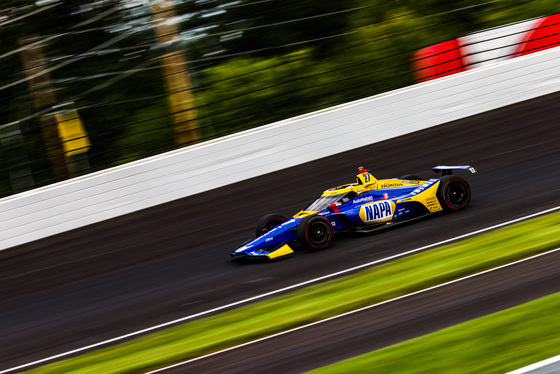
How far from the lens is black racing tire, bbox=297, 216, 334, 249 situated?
9727 mm

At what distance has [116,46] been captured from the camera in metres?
20.0

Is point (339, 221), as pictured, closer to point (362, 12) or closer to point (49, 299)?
point (49, 299)

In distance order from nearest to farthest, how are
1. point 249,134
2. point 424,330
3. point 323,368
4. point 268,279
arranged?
1. point 323,368
2. point 424,330
3. point 268,279
4. point 249,134

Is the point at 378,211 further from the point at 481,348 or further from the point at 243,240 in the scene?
the point at 481,348

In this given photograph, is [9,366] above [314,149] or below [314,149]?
below

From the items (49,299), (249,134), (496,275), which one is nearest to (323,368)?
(496,275)

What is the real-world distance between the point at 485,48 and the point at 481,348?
39.8 feet

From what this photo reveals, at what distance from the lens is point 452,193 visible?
34.3ft

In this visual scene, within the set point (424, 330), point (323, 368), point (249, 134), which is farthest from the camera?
→ point (249, 134)

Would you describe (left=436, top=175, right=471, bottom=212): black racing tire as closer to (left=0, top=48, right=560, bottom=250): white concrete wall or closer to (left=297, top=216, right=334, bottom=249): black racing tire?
(left=297, top=216, right=334, bottom=249): black racing tire

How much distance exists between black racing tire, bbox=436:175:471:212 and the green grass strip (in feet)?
13.8

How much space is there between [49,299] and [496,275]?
637 cm

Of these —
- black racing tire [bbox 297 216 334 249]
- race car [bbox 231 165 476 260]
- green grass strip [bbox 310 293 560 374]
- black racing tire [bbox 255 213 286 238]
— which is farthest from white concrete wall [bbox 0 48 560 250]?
green grass strip [bbox 310 293 560 374]

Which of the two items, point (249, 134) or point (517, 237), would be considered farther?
point (249, 134)
